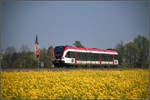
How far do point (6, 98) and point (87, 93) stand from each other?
3.49m

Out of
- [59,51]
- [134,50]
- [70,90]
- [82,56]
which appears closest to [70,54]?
[59,51]

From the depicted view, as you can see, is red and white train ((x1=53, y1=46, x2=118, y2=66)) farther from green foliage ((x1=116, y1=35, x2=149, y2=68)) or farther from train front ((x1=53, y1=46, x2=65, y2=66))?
green foliage ((x1=116, y1=35, x2=149, y2=68))

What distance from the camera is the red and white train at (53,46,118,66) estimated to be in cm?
2520

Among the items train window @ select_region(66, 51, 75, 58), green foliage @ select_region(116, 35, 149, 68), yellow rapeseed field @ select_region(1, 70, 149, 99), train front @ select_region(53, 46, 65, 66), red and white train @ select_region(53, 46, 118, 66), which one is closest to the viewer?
yellow rapeseed field @ select_region(1, 70, 149, 99)

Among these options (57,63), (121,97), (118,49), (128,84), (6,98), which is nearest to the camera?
(6,98)

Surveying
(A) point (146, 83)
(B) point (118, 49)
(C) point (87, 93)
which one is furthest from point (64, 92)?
(B) point (118, 49)

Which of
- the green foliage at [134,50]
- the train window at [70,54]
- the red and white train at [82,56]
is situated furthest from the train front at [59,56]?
the green foliage at [134,50]

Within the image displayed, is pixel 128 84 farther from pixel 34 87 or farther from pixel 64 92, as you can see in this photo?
pixel 34 87

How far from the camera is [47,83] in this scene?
11.0 m

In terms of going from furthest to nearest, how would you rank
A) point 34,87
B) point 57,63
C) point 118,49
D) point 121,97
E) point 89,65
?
point 118,49 → point 89,65 → point 57,63 → point 34,87 → point 121,97

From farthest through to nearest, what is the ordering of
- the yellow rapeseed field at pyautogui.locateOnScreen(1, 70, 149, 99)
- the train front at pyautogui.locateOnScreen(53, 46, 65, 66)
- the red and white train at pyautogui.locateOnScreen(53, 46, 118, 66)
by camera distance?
the red and white train at pyautogui.locateOnScreen(53, 46, 118, 66) → the train front at pyautogui.locateOnScreen(53, 46, 65, 66) → the yellow rapeseed field at pyautogui.locateOnScreen(1, 70, 149, 99)

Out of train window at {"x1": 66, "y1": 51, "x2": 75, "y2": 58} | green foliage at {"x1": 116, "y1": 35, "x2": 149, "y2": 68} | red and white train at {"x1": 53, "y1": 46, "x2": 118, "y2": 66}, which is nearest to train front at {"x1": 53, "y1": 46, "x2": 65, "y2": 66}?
red and white train at {"x1": 53, "y1": 46, "x2": 118, "y2": 66}

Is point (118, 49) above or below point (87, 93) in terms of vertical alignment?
above

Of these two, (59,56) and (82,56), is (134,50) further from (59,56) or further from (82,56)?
(59,56)
